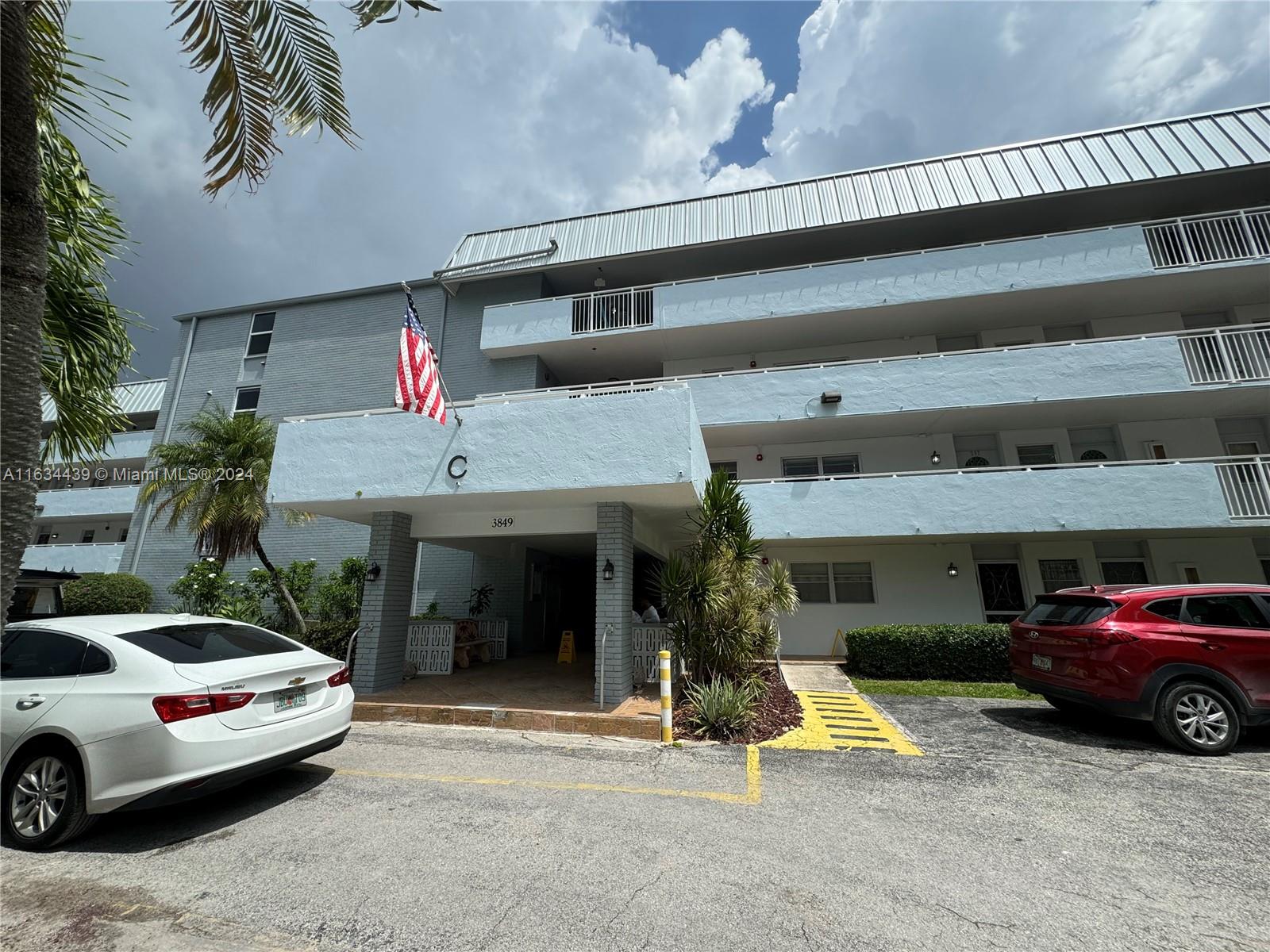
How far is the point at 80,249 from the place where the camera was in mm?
6344

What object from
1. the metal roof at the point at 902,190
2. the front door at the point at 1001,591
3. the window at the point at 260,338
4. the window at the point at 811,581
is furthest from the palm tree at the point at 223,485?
the front door at the point at 1001,591

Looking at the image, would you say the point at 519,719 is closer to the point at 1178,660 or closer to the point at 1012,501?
the point at 1178,660

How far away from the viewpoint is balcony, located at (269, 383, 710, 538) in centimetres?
791

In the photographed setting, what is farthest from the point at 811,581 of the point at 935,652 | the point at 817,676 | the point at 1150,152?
the point at 1150,152

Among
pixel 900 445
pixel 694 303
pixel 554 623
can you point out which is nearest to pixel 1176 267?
pixel 900 445

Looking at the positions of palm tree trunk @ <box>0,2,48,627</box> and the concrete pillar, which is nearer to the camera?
palm tree trunk @ <box>0,2,48,627</box>

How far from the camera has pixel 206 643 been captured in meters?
4.72

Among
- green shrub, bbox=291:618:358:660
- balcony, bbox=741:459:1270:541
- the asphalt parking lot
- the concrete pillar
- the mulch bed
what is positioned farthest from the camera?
balcony, bbox=741:459:1270:541

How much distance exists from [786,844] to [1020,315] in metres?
16.4

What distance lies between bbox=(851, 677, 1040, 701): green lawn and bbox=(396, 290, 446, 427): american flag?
9110 millimetres

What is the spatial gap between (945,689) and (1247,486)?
808cm

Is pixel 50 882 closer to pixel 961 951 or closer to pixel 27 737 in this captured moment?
pixel 27 737

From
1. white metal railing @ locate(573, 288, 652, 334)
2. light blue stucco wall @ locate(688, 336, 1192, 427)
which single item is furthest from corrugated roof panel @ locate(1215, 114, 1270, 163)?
white metal railing @ locate(573, 288, 652, 334)

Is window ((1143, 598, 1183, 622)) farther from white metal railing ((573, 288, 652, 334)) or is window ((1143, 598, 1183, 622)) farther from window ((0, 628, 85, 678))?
white metal railing ((573, 288, 652, 334))
